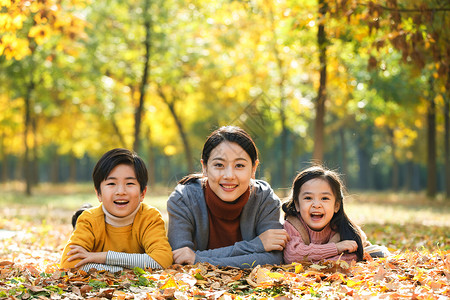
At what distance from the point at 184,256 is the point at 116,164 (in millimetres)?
961

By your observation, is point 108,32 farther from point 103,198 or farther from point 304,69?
point 103,198

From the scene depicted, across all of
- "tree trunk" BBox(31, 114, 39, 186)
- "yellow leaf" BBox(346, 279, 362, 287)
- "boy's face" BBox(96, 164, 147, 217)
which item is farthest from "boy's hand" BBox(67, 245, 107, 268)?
"tree trunk" BBox(31, 114, 39, 186)

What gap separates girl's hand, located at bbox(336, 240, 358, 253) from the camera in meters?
4.15

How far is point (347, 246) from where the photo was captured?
4.14 m

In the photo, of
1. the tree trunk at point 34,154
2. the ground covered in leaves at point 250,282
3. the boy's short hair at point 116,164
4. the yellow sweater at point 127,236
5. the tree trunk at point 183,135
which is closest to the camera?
the ground covered in leaves at point 250,282

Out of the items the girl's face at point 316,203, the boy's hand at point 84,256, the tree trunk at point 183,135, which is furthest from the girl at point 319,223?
the tree trunk at point 183,135

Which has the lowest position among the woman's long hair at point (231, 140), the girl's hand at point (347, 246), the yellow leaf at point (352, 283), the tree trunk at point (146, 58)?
the yellow leaf at point (352, 283)

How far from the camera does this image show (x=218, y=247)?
4.39 meters

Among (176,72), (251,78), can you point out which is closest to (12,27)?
(176,72)

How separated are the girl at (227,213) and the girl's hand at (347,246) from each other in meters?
0.46

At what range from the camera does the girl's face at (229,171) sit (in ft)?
13.2

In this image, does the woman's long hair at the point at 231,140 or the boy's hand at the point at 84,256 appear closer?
the boy's hand at the point at 84,256

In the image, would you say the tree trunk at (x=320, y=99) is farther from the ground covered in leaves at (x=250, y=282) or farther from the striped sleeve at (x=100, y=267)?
the striped sleeve at (x=100, y=267)

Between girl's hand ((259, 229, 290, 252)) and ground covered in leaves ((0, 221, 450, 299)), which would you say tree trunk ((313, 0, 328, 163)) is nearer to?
girl's hand ((259, 229, 290, 252))
